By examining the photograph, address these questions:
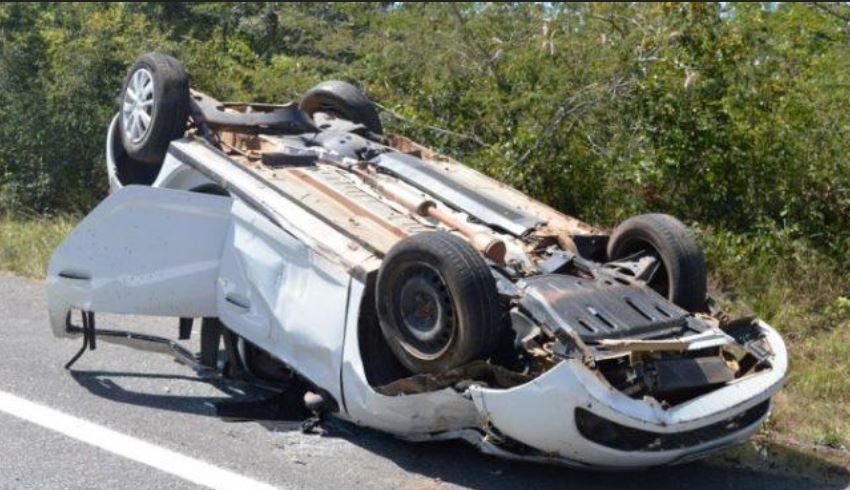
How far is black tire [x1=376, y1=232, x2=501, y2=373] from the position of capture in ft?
17.0

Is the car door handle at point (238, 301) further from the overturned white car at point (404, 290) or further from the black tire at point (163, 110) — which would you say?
the black tire at point (163, 110)

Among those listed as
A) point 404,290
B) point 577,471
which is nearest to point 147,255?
point 404,290

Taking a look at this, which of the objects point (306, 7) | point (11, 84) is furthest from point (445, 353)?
point (306, 7)

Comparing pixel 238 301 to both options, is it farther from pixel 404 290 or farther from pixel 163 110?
pixel 163 110

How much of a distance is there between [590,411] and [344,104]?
3697mm

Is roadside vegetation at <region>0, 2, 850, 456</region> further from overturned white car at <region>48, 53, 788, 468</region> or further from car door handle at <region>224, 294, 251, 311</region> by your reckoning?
Answer: car door handle at <region>224, 294, 251, 311</region>

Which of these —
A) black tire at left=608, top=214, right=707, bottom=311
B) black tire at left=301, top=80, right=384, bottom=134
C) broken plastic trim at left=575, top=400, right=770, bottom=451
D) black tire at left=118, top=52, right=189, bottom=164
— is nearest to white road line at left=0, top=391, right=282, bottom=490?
broken plastic trim at left=575, top=400, right=770, bottom=451

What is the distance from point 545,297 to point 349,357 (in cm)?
95

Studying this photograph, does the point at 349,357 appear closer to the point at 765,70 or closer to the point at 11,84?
the point at 765,70

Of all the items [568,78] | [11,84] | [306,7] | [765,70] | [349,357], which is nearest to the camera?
[349,357]

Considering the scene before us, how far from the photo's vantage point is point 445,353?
5309mm

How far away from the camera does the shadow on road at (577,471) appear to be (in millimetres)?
5621

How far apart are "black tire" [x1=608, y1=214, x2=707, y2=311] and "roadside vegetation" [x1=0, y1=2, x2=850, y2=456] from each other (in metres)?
1.01

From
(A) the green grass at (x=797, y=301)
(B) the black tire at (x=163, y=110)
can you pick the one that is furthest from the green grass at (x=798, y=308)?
(B) the black tire at (x=163, y=110)
